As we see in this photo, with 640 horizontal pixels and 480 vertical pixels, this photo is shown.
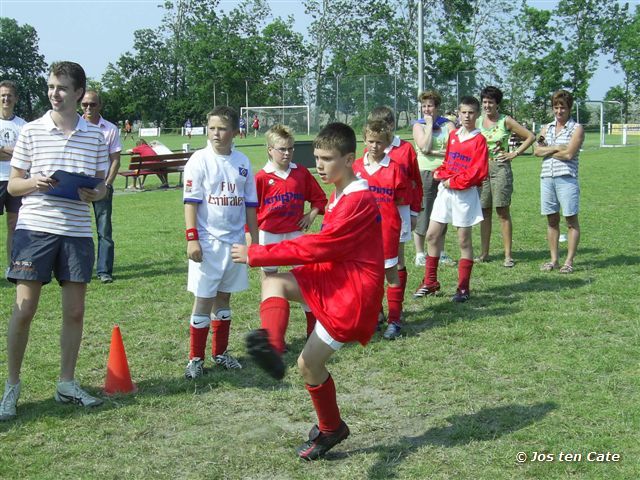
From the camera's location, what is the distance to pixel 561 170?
8602 mm

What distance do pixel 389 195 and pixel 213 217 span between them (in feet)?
5.73

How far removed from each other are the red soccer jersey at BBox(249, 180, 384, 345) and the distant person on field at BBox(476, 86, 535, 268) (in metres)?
5.39

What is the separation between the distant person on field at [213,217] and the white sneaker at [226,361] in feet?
0.61

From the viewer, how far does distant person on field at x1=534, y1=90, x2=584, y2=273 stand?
8.47m

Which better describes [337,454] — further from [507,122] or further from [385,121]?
[507,122]

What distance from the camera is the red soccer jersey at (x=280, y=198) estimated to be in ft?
20.5

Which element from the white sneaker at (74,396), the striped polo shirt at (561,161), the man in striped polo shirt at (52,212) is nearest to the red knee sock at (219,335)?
the white sneaker at (74,396)

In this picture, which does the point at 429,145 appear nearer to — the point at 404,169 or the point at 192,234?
the point at 404,169

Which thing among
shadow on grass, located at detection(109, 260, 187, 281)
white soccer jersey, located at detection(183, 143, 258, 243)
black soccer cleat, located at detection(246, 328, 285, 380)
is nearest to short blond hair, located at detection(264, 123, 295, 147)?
white soccer jersey, located at detection(183, 143, 258, 243)

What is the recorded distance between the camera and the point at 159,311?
24.0ft

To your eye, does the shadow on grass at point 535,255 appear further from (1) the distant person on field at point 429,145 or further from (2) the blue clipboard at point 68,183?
(2) the blue clipboard at point 68,183

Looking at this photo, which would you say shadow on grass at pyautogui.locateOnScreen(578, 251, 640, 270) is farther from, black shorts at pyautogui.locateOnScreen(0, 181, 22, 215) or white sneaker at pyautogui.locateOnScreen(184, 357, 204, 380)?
black shorts at pyautogui.locateOnScreen(0, 181, 22, 215)

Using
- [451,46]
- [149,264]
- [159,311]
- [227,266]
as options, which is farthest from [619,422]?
[451,46]

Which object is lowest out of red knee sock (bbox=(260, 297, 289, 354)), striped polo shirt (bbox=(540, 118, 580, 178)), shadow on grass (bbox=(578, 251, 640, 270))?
shadow on grass (bbox=(578, 251, 640, 270))
